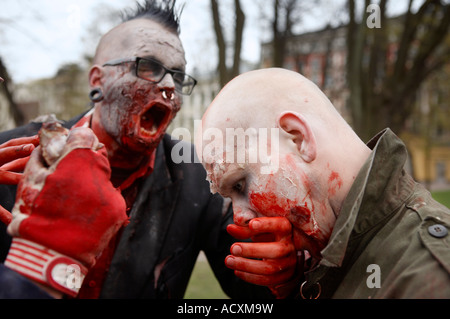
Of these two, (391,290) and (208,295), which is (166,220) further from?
(208,295)

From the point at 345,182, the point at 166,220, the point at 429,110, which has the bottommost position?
the point at 429,110

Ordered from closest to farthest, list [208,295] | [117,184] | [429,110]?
[117,184], [208,295], [429,110]

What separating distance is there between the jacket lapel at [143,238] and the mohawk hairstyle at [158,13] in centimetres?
111

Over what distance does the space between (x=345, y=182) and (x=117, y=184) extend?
5.97 feet

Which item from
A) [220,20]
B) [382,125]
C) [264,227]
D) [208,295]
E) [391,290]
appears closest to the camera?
[391,290]

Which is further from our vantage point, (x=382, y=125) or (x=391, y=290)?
(x=382, y=125)

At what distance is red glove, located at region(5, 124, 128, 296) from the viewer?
53.5 inches

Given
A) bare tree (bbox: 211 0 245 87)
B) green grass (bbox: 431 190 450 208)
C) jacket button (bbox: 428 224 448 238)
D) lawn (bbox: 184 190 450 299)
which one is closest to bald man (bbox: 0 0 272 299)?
jacket button (bbox: 428 224 448 238)

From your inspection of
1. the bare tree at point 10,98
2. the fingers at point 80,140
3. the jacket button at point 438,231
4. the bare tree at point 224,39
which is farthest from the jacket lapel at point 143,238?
the bare tree at point 10,98

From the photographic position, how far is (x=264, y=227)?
1.58m

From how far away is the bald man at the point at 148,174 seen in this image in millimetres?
2684

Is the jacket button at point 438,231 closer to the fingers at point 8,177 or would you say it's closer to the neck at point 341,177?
the neck at point 341,177

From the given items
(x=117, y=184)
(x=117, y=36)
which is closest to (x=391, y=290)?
(x=117, y=184)

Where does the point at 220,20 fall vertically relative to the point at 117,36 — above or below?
above
